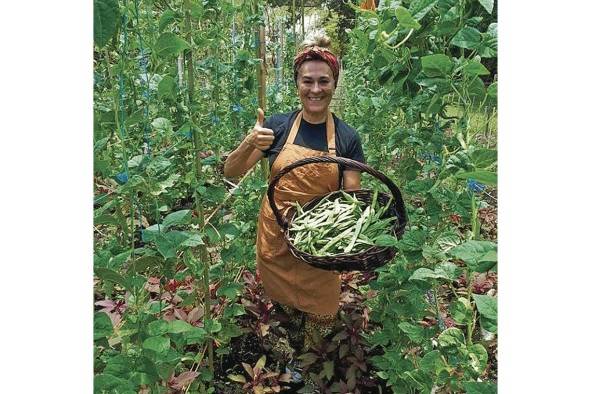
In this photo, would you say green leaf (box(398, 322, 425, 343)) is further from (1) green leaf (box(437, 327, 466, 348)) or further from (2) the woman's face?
(2) the woman's face

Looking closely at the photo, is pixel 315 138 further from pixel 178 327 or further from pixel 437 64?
pixel 178 327

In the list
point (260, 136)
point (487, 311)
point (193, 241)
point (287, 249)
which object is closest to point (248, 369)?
point (287, 249)

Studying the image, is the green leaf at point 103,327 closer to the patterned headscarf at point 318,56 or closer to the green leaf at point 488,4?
the green leaf at point 488,4

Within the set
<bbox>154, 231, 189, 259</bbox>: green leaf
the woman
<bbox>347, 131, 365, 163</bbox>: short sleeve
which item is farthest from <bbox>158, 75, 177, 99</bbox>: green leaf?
<bbox>347, 131, 365, 163</bbox>: short sleeve

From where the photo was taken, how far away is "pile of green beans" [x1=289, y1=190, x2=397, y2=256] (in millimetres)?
2023

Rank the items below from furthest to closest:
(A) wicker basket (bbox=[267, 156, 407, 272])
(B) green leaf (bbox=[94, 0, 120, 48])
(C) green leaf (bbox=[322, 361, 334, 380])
Result: 1. (C) green leaf (bbox=[322, 361, 334, 380])
2. (A) wicker basket (bbox=[267, 156, 407, 272])
3. (B) green leaf (bbox=[94, 0, 120, 48])

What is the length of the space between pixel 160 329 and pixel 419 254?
2.62 ft

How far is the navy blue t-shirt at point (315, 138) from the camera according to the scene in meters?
2.40

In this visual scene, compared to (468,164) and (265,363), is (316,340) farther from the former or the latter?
(468,164)

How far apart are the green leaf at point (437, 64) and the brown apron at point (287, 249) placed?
36.8 inches

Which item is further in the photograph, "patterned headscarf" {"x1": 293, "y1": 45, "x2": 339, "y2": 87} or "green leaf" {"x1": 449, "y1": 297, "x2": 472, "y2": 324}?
Answer: "patterned headscarf" {"x1": 293, "y1": 45, "x2": 339, "y2": 87}

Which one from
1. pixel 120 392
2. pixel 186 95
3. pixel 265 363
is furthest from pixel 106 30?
pixel 265 363

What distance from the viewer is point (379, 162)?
11.7 feet

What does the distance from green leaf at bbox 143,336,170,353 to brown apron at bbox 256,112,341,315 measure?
3.36 ft
